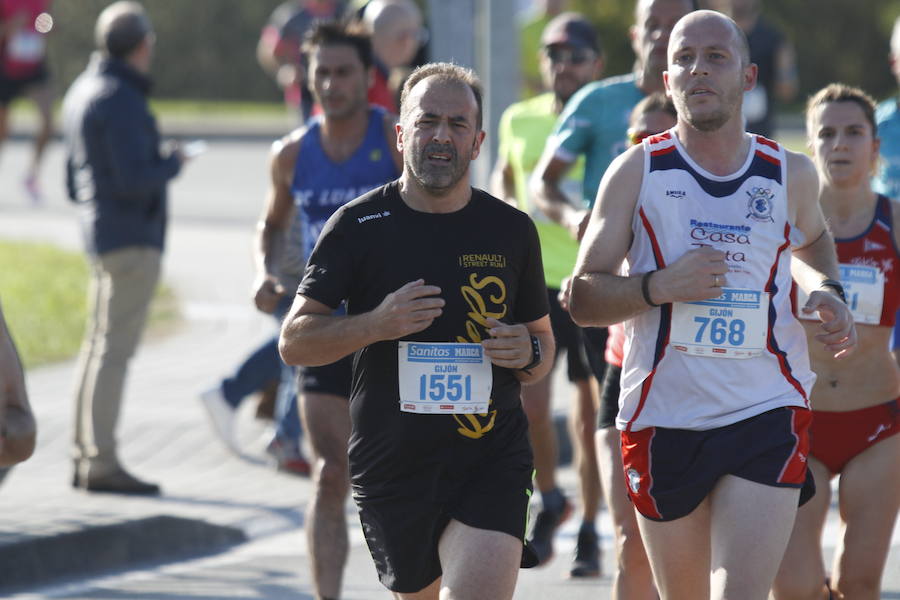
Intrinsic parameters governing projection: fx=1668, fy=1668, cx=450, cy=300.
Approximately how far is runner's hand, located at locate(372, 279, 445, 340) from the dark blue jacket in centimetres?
385

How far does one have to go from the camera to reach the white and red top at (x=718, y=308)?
454cm

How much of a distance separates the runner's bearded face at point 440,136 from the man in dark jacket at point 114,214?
146 inches

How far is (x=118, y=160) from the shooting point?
26.6 feet

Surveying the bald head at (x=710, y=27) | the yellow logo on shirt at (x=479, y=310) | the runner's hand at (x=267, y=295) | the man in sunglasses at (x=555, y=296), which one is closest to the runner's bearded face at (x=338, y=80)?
the runner's hand at (x=267, y=295)

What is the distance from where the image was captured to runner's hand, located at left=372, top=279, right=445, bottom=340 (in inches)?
178

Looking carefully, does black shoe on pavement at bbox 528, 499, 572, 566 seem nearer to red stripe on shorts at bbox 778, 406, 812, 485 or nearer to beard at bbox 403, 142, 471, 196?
red stripe on shorts at bbox 778, 406, 812, 485

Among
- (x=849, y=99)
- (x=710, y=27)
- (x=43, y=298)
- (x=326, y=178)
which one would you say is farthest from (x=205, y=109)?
(x=710, y=27)

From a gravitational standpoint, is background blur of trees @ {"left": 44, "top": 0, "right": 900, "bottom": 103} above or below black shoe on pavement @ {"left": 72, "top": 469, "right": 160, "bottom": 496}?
above

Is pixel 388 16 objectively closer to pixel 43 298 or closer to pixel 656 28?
pixel 656 28

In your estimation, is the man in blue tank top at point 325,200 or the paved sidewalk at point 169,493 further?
the paved sidewalk at point 169,493

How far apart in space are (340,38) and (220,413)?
10.7 feet

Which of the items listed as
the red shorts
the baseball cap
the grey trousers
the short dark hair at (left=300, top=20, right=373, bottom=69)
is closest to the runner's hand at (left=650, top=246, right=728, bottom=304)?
the red shorts

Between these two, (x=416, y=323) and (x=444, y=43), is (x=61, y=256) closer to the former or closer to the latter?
(x=444, y=43)

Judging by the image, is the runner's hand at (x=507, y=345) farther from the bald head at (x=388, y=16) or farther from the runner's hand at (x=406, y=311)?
the bald head at (x=388, y=16)
